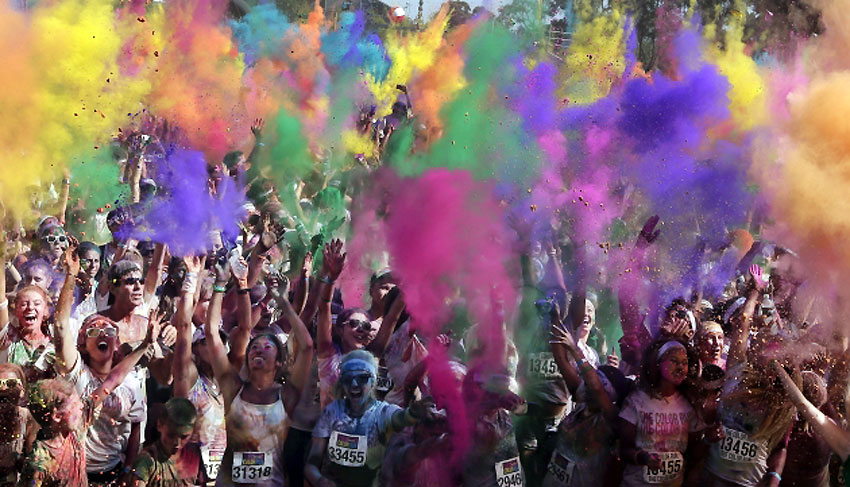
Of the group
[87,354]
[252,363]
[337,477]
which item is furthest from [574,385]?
[87,354]

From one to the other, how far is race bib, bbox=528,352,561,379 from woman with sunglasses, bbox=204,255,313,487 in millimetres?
1270

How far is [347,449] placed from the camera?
508 cm

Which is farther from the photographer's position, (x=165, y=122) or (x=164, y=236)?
(x=165, y=122)

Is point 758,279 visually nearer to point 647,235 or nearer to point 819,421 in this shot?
point 647,235

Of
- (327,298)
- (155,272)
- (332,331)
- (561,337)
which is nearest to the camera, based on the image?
(561,337)

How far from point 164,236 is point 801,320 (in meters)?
3.62

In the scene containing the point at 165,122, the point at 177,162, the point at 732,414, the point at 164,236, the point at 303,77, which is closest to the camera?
the point at 732,414

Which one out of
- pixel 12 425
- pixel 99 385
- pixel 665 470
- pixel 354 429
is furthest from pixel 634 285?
pixel 12 425

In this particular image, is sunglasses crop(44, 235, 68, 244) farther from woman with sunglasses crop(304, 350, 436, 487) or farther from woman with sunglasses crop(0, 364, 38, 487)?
woman with sunglasses crop(304, 350, 436, 487)

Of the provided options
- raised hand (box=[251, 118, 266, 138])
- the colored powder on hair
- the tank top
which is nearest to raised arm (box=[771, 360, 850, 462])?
the tank top

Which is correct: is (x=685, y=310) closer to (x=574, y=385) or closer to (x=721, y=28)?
(x=574, y=385)

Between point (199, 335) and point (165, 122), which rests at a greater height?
point (165, 122)

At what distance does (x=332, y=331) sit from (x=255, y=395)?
2.39 feet

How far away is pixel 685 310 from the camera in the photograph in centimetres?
559
